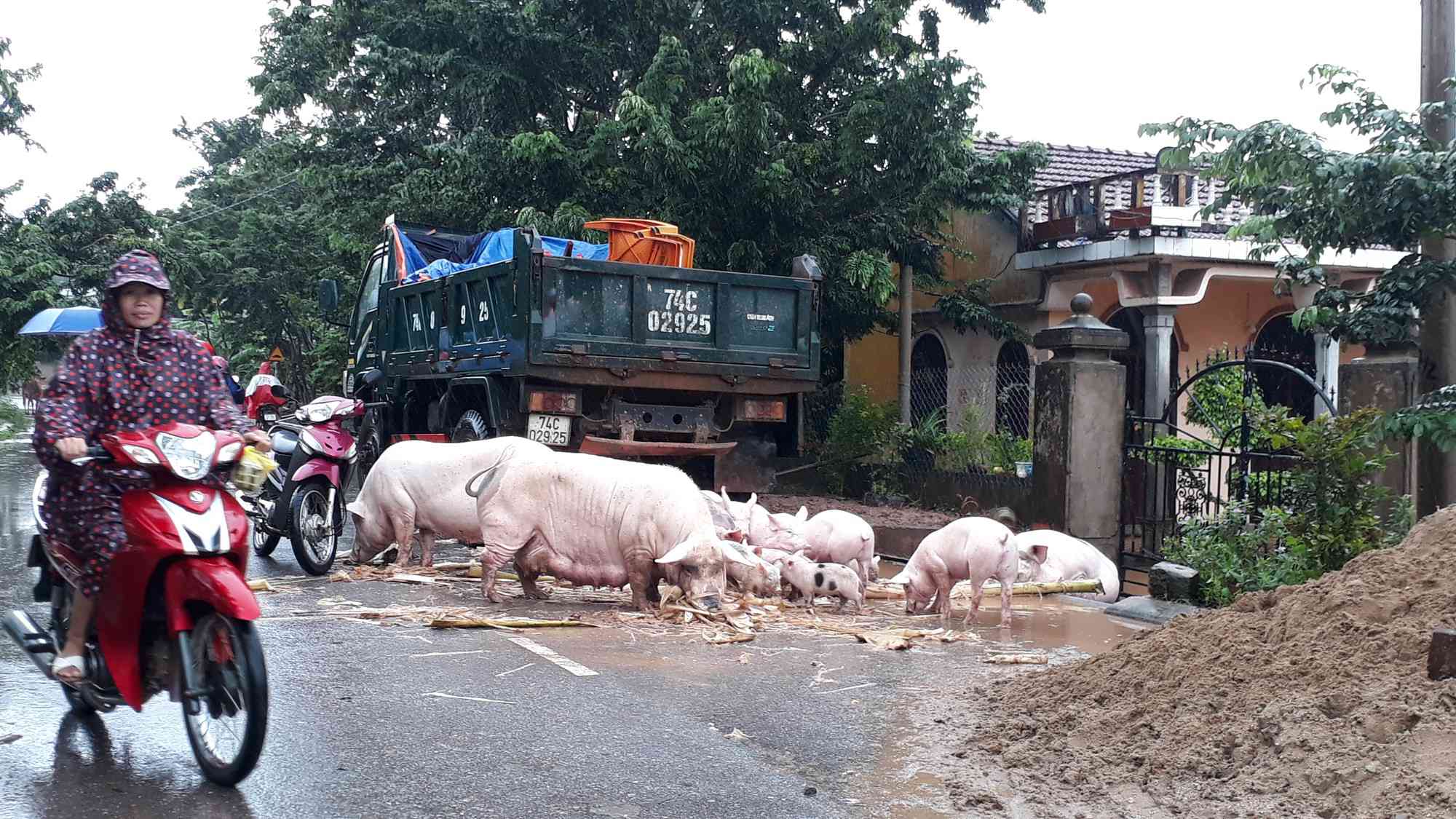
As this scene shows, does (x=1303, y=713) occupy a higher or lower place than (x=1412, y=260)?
lower

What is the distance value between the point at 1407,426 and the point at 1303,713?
12.7ft

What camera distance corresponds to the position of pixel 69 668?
485cm

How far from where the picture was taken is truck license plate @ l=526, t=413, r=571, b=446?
1186 centimetres

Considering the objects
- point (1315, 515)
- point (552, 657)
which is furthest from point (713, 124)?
point (552, 657)

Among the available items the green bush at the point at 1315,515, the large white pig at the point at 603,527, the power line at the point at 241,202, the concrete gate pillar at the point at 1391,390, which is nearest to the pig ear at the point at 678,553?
the large white pig at the point at 603,527

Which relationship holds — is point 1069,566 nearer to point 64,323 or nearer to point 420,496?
point 420,496

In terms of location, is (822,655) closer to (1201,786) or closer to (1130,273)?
(1201,786)

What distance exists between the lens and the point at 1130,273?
61.7ft

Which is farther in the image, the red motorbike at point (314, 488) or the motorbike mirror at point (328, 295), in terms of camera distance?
the motorbike mirror at point (328, 295)

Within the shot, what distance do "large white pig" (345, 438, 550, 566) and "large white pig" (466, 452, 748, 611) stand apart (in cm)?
94

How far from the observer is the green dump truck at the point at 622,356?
A: 38.8 ft

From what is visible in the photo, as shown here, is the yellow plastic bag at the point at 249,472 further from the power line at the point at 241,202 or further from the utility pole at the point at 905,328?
the power line at the point at 241,202

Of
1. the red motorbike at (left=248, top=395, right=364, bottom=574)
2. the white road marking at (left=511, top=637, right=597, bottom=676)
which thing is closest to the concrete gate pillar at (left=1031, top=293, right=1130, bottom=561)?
the white road marking at (left=511, top=637, right=597, bottom=676)

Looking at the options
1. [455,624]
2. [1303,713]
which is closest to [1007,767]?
[1303,713]
